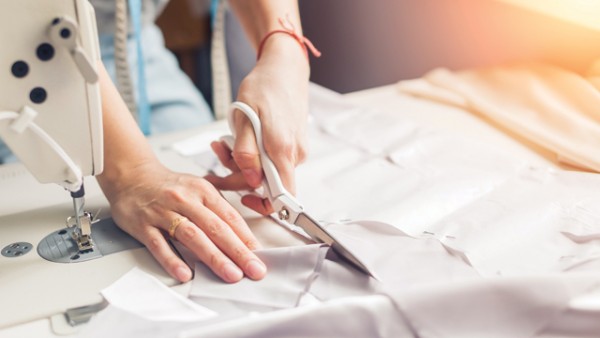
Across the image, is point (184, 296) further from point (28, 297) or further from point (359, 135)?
point (359, 135)

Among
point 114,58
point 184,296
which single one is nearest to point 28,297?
point 184,296

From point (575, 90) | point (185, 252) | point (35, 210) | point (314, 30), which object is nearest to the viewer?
point (185, 252)

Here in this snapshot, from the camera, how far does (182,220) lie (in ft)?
2.35

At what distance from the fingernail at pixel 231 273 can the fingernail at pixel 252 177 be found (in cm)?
15

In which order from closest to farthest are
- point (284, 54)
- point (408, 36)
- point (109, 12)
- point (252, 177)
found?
point (252, 177) < point (284, 54) < point (109, 12) < point (408, 36)

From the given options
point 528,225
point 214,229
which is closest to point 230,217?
point 214,229

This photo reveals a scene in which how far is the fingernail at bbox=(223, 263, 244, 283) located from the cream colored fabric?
53cm

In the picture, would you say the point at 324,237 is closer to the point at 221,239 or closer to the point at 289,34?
the point at 221,239

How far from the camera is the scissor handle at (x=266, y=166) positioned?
75 cm

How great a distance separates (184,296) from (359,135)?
19.0 inches

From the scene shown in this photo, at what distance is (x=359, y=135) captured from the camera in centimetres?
103

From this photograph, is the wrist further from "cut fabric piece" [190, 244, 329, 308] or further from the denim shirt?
the denim shirt

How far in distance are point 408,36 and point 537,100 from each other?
580 millimetres

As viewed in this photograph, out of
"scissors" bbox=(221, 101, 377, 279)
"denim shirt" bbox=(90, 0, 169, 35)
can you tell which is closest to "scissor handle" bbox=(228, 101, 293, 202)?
"scissors" bbox=(221, 101, 377, 279)
